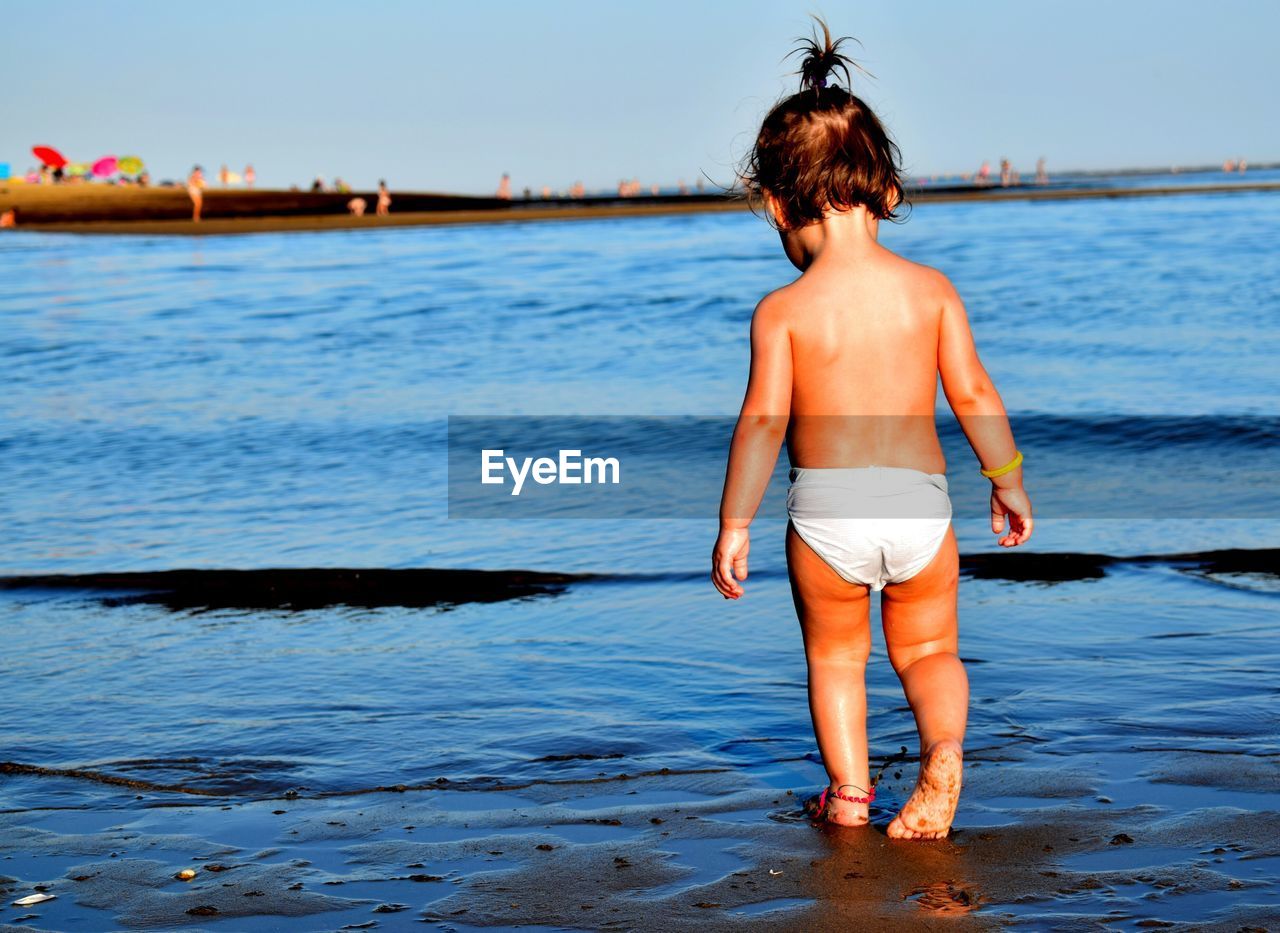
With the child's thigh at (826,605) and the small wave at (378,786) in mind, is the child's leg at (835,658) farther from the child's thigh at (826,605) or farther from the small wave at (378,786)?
the small wave at (378,786)

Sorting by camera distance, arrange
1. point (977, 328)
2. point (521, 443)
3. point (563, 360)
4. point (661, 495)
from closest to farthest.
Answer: point (661, 495) → point (521, 443) → point (563, 360) → point (977, 328)

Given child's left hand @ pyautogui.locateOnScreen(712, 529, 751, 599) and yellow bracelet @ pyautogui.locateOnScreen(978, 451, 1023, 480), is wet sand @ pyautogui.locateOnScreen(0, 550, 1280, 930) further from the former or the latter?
yellow bracelet @ pyautogui.locateOnScreen(978, 451, 1023, 480)

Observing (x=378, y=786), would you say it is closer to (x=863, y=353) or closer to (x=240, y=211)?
(x=863, y=353)

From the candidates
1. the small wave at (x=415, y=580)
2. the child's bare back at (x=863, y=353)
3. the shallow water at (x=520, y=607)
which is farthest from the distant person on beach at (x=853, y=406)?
the small wave at (x=415, y=580)

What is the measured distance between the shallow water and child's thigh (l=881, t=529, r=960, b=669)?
0.40 m

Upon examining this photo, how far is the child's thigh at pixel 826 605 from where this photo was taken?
334 centimetres

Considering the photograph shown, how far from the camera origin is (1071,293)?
1886cm

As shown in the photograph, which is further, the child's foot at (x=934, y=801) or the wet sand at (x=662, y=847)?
the child's foot at (x=934, y=801)

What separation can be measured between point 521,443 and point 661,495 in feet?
7.61

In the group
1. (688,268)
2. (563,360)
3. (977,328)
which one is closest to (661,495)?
(563,360)

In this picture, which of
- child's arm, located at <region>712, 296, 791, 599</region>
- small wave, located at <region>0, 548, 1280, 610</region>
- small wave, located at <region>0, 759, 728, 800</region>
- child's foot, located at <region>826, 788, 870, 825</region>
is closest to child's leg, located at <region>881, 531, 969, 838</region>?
child's foot, located at <region>826, 788, 870, 825</region>

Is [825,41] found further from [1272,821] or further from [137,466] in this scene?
[137,466]

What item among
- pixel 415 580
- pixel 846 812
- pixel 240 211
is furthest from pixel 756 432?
pixel 240 211

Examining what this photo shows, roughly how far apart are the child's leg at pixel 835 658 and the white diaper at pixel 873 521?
5cm
